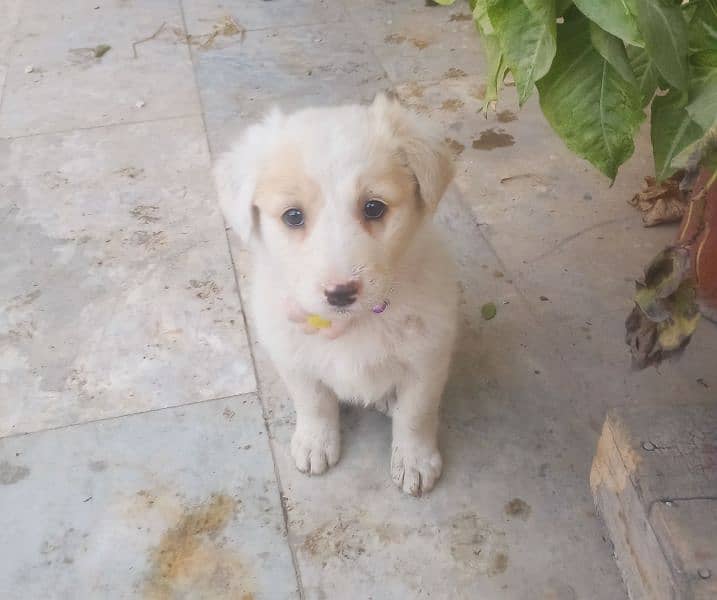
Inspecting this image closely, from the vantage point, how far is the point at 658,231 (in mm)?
2777

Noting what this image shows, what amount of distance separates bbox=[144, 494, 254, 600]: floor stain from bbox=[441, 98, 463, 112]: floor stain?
232 centimetres

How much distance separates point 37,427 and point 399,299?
1232 millimetres

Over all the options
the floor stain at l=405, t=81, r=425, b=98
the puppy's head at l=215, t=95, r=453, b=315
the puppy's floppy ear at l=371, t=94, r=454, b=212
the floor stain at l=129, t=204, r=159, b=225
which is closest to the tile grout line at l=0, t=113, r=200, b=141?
the floor stain at l=129, t=204, r=159, b=225

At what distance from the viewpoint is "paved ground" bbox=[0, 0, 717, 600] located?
182cm

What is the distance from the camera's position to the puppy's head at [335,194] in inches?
55.9

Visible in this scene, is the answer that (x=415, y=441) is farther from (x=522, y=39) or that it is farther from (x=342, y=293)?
(x=522, y=39)

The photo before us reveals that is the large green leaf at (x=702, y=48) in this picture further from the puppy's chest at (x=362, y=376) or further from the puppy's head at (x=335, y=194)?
the puppy's chest at (x=362, y=376)

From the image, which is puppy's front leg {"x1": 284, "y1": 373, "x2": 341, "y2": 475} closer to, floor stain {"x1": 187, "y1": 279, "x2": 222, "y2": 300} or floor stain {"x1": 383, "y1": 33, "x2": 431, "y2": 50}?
floor stain {"x1": 187, "y1": 279, "x2": 222, "y2": 300}

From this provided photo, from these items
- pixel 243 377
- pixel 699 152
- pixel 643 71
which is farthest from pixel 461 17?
pixel 699 152

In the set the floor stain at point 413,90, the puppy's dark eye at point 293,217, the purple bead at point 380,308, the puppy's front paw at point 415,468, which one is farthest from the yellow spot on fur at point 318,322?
the floor stain at point 413,90

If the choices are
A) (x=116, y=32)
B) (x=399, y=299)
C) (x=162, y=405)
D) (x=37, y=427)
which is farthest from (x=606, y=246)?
(x=116, y=32)

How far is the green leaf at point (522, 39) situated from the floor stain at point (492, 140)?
2071mm

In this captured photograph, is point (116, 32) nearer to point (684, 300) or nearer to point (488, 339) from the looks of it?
point (488, 339)

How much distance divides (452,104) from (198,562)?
2548 mm
